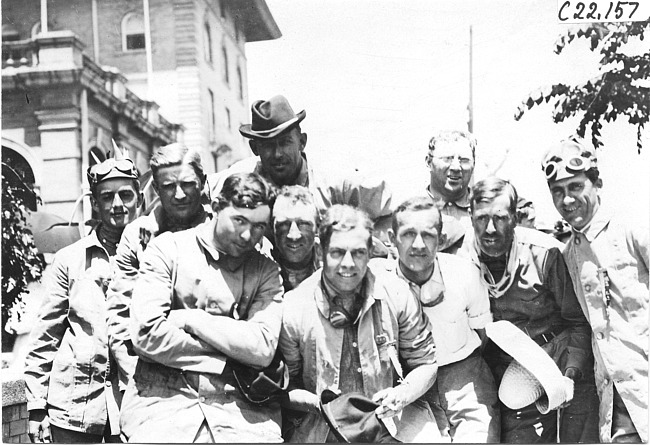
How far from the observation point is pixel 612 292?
3.97 metres

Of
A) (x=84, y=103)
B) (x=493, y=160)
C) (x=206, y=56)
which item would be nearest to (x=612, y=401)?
(x=493, y=160)

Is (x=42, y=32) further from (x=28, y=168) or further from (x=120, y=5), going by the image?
(x=28, y=168)

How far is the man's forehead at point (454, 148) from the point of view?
427 centimetres

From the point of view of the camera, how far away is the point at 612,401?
397 centimetres

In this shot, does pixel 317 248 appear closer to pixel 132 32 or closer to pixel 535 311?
pixel 535 311

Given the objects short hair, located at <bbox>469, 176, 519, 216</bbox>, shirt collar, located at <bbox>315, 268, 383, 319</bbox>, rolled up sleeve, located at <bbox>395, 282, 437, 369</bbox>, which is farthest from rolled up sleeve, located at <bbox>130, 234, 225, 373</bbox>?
short hair, located at <bbox>469, 176, 519, 216</bbox>

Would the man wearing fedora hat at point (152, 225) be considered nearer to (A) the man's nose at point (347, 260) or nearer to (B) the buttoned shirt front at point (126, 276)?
(B) the buttoned shirt front at point (126, 276)

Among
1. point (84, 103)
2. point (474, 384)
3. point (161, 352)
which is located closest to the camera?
point (161, 352)

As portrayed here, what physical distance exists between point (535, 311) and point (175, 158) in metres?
2.12

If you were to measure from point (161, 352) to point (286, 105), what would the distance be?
1638 mm

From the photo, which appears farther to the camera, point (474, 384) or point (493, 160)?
point (493, 160)

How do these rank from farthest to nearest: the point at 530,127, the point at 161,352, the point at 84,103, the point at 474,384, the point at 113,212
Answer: the point at 84,103, the point at 530,127, the point at 113,212, the point at 474,384, the point at 161,352

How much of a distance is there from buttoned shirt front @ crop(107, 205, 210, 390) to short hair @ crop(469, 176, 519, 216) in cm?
148

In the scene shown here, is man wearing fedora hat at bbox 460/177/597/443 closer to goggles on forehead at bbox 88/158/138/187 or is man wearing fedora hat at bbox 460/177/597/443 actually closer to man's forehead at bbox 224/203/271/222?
man's forehead at bbox 224/203/271/222
